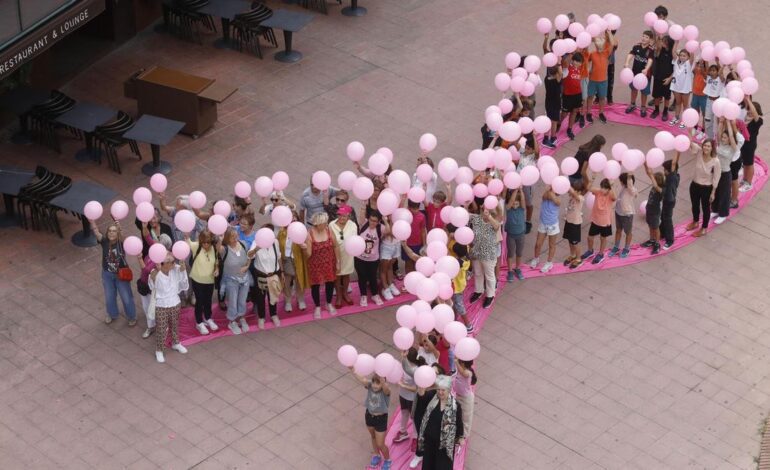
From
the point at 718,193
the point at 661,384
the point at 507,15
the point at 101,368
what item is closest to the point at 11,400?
the point at 101,368

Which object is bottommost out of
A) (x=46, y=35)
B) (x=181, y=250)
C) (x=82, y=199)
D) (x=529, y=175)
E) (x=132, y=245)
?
(x=82, y=199)

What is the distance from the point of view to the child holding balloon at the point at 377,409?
38.8ft

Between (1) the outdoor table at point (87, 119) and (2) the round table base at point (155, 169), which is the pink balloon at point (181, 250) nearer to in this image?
(2) the round table base at point (155, 169)

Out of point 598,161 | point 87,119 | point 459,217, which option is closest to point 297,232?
point 459,217

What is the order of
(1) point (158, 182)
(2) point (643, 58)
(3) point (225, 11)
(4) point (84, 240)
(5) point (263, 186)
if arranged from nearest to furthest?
1. (5) point (263, 186)
2. (1) point (158, 182)
3. (4) point (84, 240)
4. (2) point (643, 58)
5. (3) point (225, 11)

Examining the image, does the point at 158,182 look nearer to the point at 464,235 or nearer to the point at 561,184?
the point at 464,235

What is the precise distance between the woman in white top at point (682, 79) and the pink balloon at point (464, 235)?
6.08 metres

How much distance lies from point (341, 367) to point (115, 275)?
9.22 ft

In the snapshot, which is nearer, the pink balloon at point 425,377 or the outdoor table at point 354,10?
the pink balloon at point 425,377

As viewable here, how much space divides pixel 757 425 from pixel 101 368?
7343 mm

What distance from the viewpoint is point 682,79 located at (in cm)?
1825

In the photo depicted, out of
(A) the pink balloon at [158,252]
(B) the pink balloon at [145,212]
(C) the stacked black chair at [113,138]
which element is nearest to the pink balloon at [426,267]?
(A) the pink balloon at [158,252]

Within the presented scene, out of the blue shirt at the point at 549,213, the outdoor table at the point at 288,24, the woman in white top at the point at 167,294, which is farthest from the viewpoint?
the outdoor table at the point at 288,24

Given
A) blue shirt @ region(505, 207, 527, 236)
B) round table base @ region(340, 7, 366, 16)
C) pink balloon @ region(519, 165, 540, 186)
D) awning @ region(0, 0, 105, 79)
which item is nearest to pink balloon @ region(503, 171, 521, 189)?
pink balloon @ region(519, 165, 540, 186)
